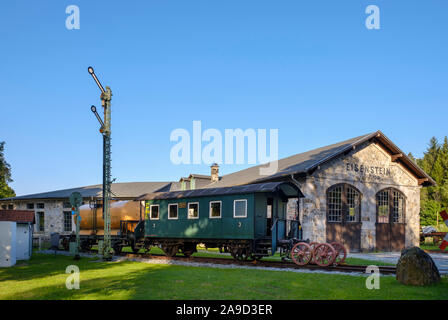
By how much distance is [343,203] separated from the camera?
26.1 meters

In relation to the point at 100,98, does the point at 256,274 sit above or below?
below

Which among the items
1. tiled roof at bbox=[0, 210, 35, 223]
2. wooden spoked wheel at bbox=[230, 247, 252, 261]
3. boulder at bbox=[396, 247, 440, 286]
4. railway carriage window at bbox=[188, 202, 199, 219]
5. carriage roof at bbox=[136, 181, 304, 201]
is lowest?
wooden spoked wheel at bbox=[230, 247, 252, 261]

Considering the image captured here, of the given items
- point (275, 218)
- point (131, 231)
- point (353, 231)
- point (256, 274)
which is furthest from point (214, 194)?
point (353, 231)

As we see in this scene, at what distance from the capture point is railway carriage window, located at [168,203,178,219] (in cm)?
2006

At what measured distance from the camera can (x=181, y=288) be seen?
1035 cm

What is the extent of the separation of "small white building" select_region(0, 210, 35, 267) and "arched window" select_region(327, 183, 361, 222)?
53.8ft

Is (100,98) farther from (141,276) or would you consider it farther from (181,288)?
(181,288)

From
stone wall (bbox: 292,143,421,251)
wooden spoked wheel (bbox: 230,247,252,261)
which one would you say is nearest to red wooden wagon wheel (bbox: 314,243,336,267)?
wooden spoked wheel (bbox: 230,247,252,261)

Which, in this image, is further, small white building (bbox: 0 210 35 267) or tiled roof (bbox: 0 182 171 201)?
tiled roof (bbox: 0 182 171 201)

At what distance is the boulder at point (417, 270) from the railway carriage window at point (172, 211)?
37.0ft

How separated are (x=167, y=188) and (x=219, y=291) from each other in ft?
112

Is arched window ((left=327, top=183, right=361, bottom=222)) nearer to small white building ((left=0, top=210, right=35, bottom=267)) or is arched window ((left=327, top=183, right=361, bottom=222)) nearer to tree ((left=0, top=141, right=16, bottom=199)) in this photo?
small white building ((left=0, top=210, right=35, bottom=267))

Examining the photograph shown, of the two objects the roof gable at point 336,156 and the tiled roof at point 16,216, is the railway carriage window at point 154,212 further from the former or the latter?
the roof gable at point 336,156

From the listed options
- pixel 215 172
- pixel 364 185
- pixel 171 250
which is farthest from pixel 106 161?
pixel 215 172
